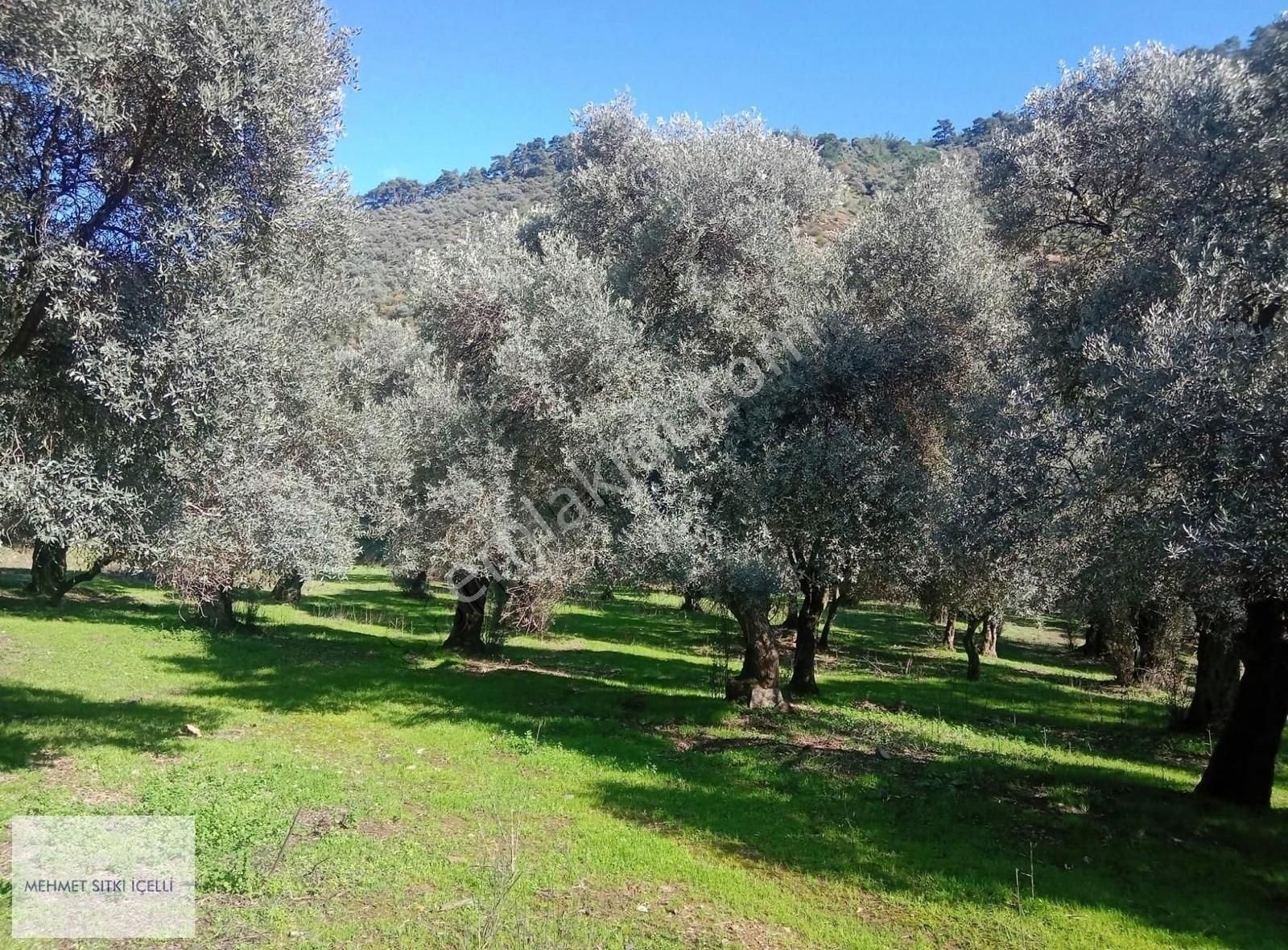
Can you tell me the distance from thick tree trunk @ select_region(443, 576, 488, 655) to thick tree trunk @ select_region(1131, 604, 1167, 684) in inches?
752

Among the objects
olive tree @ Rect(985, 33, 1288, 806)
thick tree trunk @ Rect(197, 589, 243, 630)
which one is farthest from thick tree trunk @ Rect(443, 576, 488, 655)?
olive tree @ Rect(985, 33, 1288, 806)

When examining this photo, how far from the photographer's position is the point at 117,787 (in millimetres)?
10383

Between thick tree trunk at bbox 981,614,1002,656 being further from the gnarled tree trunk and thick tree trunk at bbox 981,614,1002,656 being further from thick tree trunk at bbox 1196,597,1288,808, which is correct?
thick tree trunk at bbox 1196,597,1288,808

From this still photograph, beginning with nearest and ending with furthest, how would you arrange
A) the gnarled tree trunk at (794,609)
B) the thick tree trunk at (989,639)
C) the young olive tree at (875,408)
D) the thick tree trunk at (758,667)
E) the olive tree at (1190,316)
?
the olive tree at (1190,316) → the young olive tree at (875,408) → the thick tree trunk at (758,667) → the gnarled tree trunk at (794,609) → the thick tree trunk at (989,639)

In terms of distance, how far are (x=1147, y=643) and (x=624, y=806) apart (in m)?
21.3

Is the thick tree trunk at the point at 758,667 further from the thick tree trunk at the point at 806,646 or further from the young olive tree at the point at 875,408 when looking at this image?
the thick tree trunk at the point at 806,646

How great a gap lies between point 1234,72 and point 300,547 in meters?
16.1

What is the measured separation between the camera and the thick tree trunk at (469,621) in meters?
24.1

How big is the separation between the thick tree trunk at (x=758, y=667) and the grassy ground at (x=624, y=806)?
742mm

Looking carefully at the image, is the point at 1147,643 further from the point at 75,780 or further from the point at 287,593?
the point at 287,593

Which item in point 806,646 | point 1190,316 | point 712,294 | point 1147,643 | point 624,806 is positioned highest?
point 712,294

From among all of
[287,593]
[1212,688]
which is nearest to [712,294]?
[1212,688]

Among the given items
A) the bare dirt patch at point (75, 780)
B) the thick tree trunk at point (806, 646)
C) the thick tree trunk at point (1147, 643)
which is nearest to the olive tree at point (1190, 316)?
the thick tree trunk at point (806, 646)

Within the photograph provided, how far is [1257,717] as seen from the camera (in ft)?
39.2
